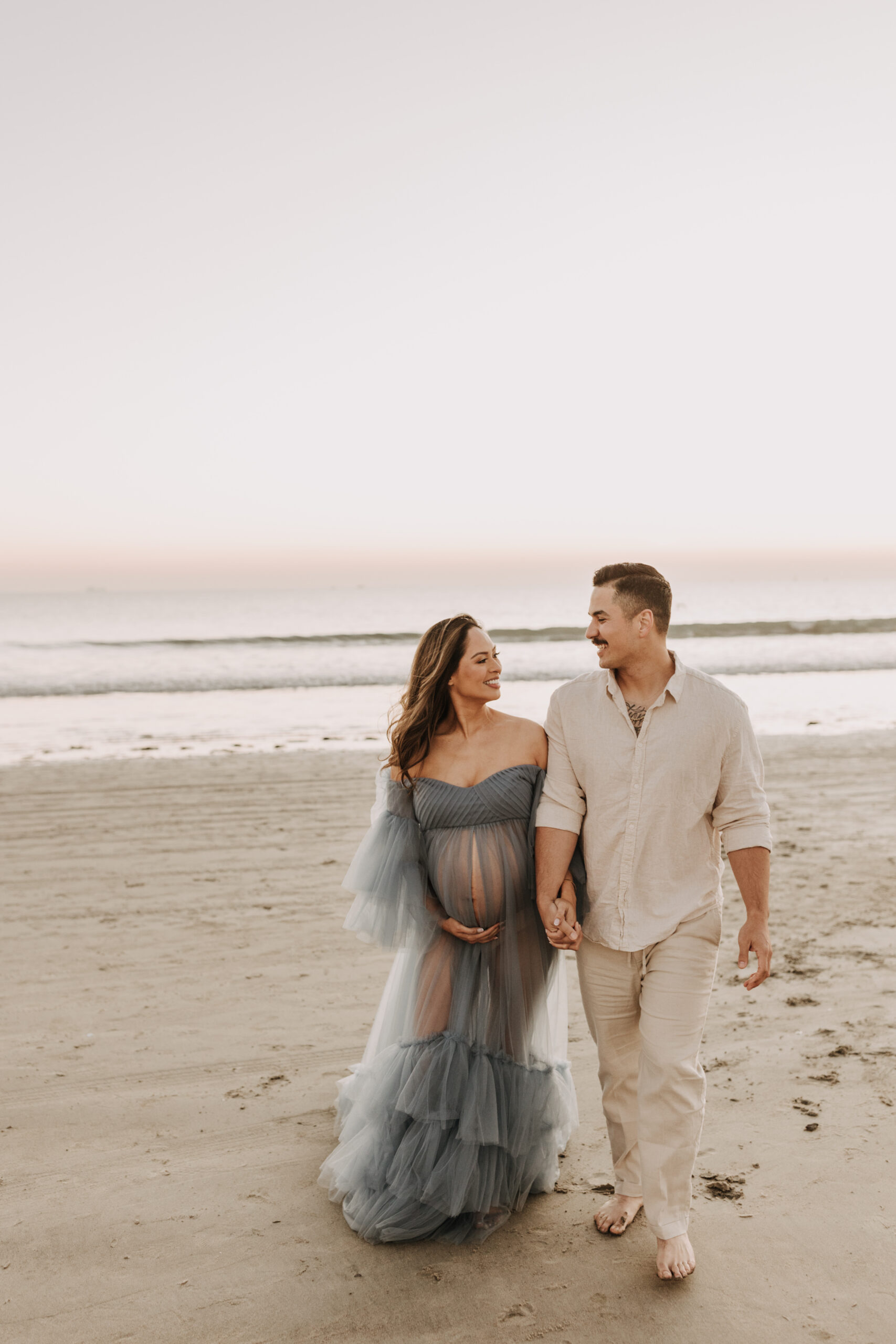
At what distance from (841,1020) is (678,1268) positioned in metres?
2.02

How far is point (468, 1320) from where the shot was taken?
2715mm

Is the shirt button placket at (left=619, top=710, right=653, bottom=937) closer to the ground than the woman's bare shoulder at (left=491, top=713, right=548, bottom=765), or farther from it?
closer to the ground

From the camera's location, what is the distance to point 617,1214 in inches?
123

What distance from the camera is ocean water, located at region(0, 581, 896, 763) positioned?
14.4 meters

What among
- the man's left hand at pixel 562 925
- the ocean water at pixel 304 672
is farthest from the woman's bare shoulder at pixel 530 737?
the ocean water at pixel 304 672

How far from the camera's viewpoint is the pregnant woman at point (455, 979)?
3139 mm

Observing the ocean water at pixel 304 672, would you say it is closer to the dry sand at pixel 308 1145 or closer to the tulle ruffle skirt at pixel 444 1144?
the dry sand at pixel 308 1145

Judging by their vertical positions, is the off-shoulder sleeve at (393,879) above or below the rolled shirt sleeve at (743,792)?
below

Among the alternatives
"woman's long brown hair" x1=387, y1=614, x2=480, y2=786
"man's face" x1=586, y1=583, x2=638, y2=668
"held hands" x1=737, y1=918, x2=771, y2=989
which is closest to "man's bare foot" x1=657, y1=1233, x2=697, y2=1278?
"held hands" x1=737, y1=918, x2=771, y2=989

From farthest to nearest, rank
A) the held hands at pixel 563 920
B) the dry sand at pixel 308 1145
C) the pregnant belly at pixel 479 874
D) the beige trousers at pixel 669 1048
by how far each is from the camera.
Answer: the pregnant belly at pixel 479 874
the held hands at pixel 563 920
the beige trousers at pixel 669 1048
the dry sand at pixel 308 1145

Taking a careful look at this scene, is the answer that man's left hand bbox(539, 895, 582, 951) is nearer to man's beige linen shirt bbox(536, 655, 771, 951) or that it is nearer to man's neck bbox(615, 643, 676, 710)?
man's beige linen shirt bbox(536, 655, 771, 951)

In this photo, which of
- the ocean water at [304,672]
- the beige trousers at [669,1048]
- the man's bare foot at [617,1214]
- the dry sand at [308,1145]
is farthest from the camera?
the ocean water at [304,672]

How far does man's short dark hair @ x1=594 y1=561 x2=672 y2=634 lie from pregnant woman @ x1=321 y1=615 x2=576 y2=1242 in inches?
20.4

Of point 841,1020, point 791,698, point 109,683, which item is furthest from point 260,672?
point 841,1020
